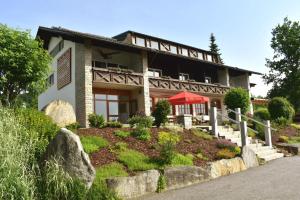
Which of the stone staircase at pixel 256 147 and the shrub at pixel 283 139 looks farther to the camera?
the shrub at pixel 283 139

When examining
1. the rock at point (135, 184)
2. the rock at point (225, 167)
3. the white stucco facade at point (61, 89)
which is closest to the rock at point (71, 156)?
the rock at point (135, 184)

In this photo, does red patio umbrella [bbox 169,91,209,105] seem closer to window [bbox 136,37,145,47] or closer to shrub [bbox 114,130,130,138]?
shrub [bbox 114,130,130,138]

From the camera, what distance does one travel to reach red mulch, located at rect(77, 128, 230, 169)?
11.4 metres

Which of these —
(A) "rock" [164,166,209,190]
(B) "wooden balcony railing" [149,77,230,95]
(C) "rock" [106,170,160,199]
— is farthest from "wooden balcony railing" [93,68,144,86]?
(C) "rock" [106,170,160,199]

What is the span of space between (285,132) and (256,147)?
744 centimetres

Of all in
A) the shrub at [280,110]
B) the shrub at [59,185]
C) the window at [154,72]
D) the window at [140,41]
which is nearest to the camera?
the shrub at [59,185]

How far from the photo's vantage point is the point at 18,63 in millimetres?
17688

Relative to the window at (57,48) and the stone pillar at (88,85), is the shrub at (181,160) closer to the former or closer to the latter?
the stone pillar at (88,85)

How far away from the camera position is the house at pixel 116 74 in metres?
21.3

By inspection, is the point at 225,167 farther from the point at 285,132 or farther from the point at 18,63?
the point at 285,132

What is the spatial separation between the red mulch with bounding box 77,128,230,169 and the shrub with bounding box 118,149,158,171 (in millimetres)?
320

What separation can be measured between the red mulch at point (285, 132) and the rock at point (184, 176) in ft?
33.4

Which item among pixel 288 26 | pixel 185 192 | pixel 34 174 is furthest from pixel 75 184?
pixel 288 26

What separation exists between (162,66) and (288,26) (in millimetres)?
24386
